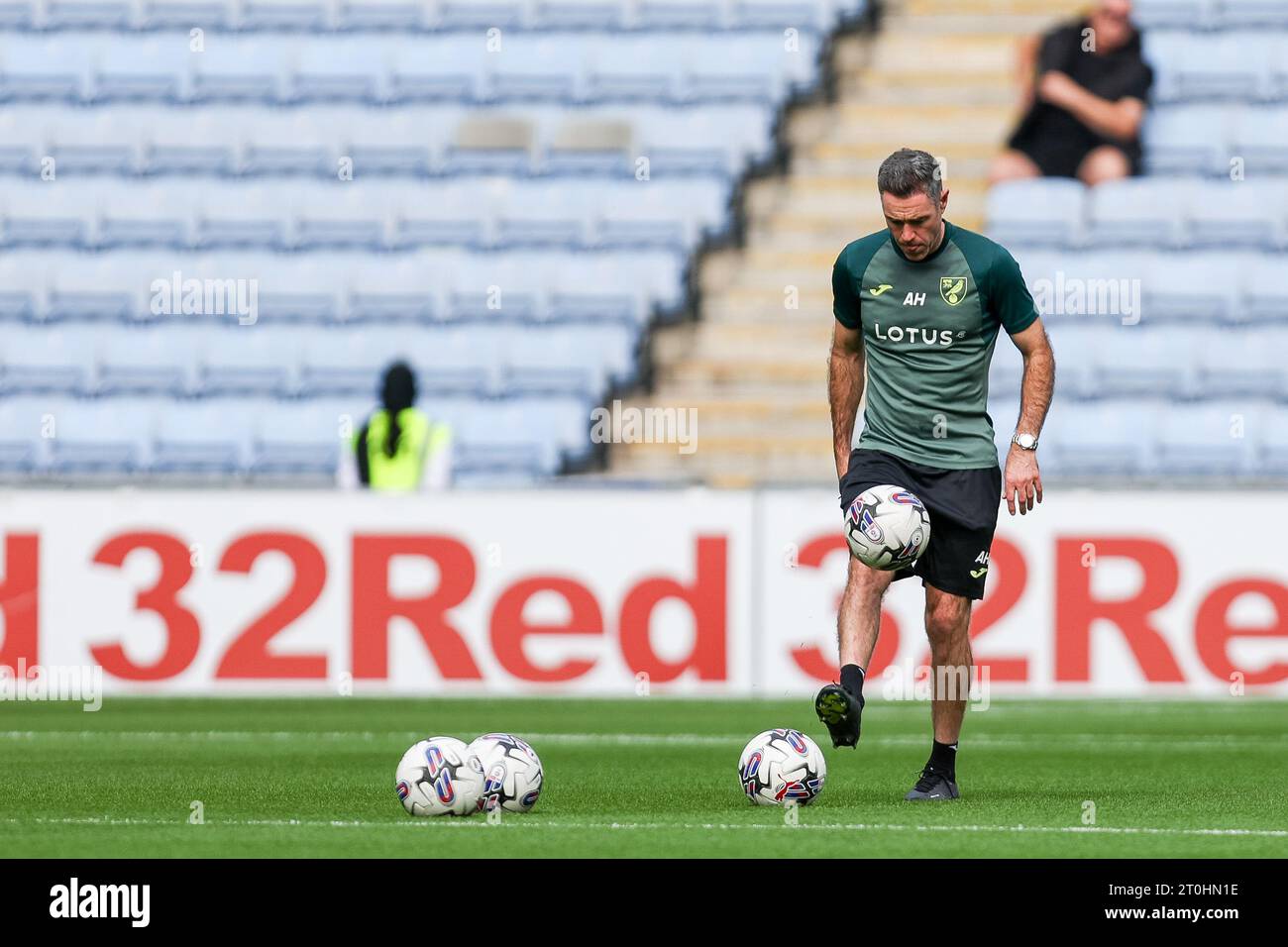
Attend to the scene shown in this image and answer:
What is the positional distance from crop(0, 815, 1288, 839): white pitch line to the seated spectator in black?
37.6 ft

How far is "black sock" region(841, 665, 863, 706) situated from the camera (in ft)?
24.1

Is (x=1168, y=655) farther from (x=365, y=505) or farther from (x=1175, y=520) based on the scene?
(x=365, y=505)

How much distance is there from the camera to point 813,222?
18688 millimetres

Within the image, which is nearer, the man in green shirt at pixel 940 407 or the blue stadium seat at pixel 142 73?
the man in green shirt at pixel 940 407

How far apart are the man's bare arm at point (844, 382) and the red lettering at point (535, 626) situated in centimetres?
550

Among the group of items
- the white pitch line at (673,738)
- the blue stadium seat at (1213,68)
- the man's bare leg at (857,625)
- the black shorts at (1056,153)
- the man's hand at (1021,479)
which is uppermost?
the blue stadium seat at (1213,68)

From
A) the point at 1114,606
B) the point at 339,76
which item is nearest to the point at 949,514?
the point at 1114,606

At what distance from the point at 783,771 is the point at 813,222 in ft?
37.5

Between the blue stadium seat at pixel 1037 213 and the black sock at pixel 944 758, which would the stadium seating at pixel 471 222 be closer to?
the blue stadium seat at pixel 1037 213

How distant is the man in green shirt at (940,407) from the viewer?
778 cm

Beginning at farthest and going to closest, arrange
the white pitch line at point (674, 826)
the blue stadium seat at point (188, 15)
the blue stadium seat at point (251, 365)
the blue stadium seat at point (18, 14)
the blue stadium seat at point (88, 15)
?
the blue stadium seat at point (18, 14), the blue stadium seat at point (88, 15), the blue stadium seat at point (188, 15), the blue stadium seat at point (251, 365), the white pitch line at point (674, 826)

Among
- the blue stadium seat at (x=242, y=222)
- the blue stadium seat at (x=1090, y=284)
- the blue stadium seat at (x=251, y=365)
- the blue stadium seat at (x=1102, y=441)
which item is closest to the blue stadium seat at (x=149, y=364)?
the blue stadium seat at (x=251, y=365)

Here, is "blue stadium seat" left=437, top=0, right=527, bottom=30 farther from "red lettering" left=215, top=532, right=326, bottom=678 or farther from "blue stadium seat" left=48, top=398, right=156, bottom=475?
"red lettering" left=215, top=532, right=326, bottom=678

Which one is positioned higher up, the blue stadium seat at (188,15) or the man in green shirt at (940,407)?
the blue stadium seat at (188,15)
